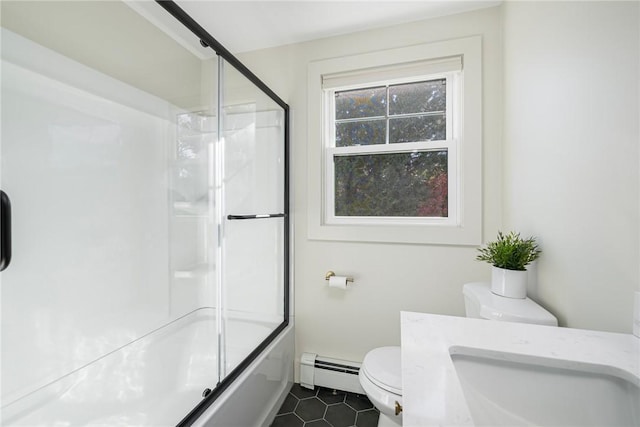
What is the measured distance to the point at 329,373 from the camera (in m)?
1.64

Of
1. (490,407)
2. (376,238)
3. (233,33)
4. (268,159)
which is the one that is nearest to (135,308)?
(268,159)

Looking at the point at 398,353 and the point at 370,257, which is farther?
the point at 370,257

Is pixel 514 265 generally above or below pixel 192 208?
below

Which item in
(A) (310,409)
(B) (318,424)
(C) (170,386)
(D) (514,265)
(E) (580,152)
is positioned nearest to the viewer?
(E) (580,152)

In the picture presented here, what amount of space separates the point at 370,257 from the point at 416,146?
740mm

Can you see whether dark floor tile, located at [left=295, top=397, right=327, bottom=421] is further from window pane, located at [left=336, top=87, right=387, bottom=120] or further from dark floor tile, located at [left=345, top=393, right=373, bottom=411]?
window pane, located at [left=336, top=87, right=387, bottom=120]

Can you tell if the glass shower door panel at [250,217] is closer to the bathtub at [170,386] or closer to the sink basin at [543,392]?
the bathtub at [170,386]

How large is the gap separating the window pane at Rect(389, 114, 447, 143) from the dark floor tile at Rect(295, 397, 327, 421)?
1.66m

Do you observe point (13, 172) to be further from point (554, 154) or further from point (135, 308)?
point (554, 154)

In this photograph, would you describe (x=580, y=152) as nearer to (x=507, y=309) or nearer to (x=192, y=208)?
(x=507, y=309)

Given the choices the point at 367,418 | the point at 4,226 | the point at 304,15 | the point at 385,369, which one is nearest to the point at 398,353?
the point at 385,369

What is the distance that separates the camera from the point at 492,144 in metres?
1.44

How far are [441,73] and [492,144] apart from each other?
506 mm

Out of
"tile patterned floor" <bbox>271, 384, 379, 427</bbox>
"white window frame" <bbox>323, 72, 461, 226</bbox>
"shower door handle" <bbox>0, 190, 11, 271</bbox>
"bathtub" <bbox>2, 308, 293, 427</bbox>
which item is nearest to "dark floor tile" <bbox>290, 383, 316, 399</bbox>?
"tile patterned floor" <bbox>271, 384, 379, 427</bbox>
